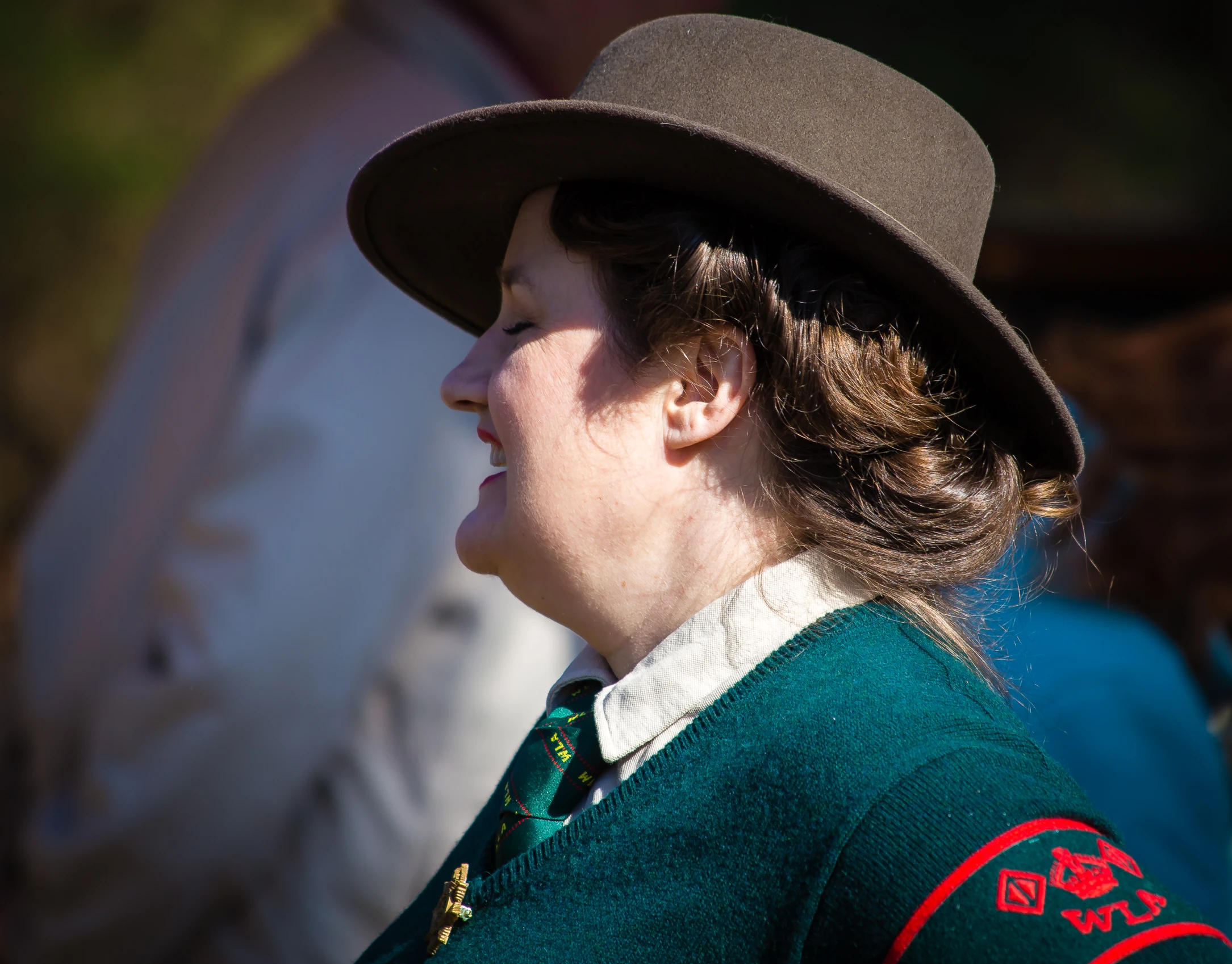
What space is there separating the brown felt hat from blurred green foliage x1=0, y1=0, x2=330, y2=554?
296 centimetres

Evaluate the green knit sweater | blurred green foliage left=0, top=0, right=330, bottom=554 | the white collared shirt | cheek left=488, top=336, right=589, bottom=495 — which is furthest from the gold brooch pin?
blurred green foliage left=0, top=0, right=330, bottom=554

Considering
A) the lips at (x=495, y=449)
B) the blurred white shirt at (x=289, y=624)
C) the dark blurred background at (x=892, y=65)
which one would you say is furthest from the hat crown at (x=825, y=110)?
the dark blurred background at (x=892, y=65)

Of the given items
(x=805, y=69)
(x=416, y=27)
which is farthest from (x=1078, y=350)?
(x=805, y=69)

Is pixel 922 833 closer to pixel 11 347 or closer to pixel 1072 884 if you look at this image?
pixel 1072 884

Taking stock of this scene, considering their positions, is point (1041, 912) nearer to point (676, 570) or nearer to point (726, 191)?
point (676, 570)

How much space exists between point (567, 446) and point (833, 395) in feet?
0.94

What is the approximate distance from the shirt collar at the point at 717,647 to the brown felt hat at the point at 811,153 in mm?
273

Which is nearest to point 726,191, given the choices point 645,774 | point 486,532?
point 486,532

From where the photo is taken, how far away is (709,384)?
1.23 metres

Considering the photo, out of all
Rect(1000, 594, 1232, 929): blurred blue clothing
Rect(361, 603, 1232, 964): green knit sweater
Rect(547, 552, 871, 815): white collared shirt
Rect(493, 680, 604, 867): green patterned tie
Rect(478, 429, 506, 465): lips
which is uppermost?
Rect(478, 429, 506, 465): lips

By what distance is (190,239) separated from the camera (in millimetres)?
2889

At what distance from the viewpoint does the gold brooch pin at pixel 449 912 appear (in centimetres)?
118

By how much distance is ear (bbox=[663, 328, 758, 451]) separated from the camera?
121 cm

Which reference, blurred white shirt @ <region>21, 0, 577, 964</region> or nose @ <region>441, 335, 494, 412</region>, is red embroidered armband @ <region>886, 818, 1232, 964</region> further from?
blurred white shirt @ <region>21, 0, 577, 964</region>
